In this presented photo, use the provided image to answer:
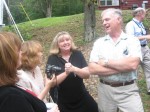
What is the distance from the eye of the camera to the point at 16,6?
42.7 m

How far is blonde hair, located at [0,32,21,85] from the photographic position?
7.54 ft

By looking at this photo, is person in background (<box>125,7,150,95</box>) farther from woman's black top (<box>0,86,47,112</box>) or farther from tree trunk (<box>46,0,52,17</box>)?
tree trunk (<box>46,0,52,17</box>)

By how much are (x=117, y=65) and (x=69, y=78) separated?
669mm

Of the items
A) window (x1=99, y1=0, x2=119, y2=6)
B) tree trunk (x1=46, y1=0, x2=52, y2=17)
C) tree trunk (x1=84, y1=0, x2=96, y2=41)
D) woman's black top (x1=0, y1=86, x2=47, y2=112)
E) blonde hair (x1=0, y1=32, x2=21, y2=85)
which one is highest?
blonde hair (x1=0, y1=32, x2=21, y2=85)

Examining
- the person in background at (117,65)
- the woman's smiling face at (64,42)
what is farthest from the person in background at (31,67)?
the person in background at (117,65)

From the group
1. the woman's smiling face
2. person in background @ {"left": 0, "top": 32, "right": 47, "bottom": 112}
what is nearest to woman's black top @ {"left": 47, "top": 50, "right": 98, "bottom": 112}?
the woman's smiling face

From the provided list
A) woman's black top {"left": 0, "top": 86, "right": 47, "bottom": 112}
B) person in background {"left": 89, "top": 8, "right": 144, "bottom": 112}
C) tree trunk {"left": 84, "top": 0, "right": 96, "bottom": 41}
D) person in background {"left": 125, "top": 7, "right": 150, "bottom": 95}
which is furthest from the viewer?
tree trunk {"left": 84, "top": 0, "right": 96, "bottom": 41}

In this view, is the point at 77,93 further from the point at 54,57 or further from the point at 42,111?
the point at 42,111

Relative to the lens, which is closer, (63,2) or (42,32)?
(42,32)

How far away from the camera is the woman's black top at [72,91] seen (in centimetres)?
434

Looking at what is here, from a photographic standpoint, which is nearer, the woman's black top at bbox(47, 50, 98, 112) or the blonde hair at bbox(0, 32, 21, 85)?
the blonde hair at bbox(0, 32, 21, 85)

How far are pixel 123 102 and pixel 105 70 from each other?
1.45ft

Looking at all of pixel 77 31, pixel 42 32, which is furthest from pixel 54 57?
pixel 42 32

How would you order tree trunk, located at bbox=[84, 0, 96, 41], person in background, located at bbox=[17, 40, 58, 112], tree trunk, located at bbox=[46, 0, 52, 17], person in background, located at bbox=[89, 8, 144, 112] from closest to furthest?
person in background, located at bbox=[17, 40, 58, 112], person in background, located at bbox=[89, 8, 144, 112], tree trunk, located at bbox=[84, 0, 96, 41], tree trunk, located at bbox=[46, 0, 52, 17]
